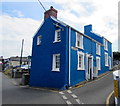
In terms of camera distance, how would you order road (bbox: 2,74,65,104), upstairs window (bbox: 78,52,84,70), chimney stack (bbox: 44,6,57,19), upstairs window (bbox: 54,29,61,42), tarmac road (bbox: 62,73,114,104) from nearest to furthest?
tarmac road (bbox: 62,73,114,104)
road (bbox: 2,74,65,104)
upstairs window (bbox: 54,29,61,42)
upstairs window (bbox: 78,52,84,70)
chimney stack (bbox: 44,6,57,19)

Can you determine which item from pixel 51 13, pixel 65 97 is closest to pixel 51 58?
pixel 65 97

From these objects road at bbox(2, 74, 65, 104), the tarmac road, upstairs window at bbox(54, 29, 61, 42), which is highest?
upstairs window at bbox(54, 29, 61, 42)

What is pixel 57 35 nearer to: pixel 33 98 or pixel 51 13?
pixel 51 13

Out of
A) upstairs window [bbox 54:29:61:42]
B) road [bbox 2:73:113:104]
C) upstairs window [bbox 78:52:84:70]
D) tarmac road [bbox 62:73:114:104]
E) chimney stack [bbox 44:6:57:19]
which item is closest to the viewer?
tarmac road [bbox 62:73:114:104]

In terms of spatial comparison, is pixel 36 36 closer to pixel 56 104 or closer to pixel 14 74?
pixel 56 104

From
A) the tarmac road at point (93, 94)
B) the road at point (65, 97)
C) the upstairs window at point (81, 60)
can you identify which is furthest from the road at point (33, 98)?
the upstairs window at point (81, 60)

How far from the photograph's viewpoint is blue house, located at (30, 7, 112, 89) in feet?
34.7

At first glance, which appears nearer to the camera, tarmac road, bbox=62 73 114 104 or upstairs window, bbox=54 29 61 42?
tarmac road, bbox=62 73 114 104

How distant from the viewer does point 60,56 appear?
11.0 metres

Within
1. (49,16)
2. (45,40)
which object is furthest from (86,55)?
(49,16)

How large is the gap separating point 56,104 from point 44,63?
688 cm

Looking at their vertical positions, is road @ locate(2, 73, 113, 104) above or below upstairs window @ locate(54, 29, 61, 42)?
below

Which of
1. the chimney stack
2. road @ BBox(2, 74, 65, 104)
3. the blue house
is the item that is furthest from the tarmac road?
the chimney stack

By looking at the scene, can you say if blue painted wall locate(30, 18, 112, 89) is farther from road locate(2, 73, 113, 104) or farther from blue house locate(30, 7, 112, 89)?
road locate(2, 73, 113, 104)
